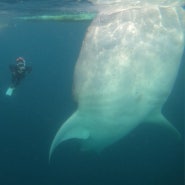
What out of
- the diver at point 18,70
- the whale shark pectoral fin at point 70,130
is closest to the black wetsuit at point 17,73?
the diver at point 18,70

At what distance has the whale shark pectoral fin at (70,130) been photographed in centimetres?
866

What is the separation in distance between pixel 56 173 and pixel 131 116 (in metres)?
14.3

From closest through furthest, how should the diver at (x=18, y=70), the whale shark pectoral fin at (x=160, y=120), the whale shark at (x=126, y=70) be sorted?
1. the whale shark at (x=126, y=70)
2. the whale shark pectoral fin at (x=160, y=120)
3. the diver at (x=18, y=70)

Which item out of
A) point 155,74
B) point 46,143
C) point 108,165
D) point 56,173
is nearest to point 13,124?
point 46,143

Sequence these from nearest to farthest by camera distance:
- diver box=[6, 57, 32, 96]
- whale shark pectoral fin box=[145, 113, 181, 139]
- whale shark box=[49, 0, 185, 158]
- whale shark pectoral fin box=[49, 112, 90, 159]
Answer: whale shark box=[49, 0, 185, 158] → whale shark pectoral fin box=[49, 112, 90, 159] → whale shark pectoral fin box=[145, 113, 181, 139] → diver box=[6, 57, 32, 96]

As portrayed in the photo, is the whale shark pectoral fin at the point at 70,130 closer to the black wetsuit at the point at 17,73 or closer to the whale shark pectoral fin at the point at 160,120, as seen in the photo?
the whale shark pectoral fin at the point at 160,120

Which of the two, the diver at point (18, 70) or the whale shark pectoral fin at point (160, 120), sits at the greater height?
the diver at point (18, 70)

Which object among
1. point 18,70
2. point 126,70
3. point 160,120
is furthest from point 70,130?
point 18,70

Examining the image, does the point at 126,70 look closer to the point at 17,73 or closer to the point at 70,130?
the point at 70,130

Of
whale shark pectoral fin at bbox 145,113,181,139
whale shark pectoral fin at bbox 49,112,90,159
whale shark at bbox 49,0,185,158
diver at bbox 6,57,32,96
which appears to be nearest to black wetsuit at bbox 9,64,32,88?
diver at bbox 6,57,32,96

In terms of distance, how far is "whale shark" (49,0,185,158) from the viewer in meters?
8.16

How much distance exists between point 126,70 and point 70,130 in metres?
2.60

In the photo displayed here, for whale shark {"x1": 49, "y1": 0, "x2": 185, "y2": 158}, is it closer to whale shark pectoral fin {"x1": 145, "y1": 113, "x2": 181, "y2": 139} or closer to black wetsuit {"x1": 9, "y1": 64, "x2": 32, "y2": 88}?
whale shark pectoral fin {"x1": 145, "y1": 113, "x2": 181, "y2": 139}

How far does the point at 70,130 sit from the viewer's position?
8.91 m
